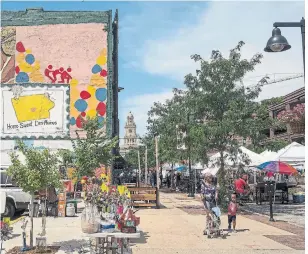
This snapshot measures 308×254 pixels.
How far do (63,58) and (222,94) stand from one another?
11.5 meters

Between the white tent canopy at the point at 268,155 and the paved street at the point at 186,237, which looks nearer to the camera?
the paved street at the point at 186,237

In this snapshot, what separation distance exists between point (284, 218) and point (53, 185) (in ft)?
32.3

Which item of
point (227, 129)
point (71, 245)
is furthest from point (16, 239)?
point (227, 129)

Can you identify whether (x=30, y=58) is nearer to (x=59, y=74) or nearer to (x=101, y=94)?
(x=59, y=74)

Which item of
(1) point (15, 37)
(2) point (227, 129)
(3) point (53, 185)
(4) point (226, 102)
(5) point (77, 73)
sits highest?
(1) point (15, 37)

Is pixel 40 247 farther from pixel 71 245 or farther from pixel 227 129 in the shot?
pixel 227 129

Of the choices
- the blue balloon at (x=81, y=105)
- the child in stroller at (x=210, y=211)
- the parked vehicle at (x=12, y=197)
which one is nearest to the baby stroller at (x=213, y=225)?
the child in stroller at (x=210, y=211)

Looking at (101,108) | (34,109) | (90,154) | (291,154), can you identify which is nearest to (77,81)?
(101,108)

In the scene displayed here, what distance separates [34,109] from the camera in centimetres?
2573

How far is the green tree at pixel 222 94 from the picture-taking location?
18.1 m

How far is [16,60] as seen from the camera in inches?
1031

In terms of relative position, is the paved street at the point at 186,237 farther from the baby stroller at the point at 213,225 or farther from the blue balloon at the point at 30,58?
the blue balloon at the point at 30,58

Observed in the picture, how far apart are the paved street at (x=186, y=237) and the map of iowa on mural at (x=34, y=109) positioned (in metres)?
10.6

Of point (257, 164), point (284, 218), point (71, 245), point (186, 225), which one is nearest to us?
point (71, 245)
